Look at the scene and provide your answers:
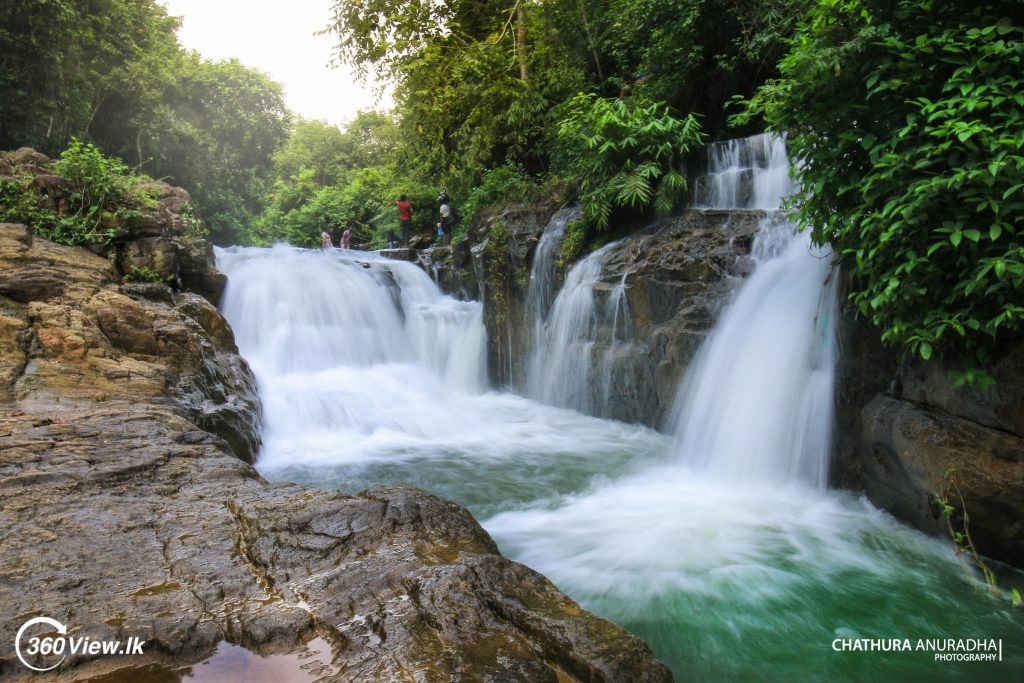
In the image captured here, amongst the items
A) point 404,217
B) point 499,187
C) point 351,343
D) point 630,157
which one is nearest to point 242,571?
point 630,157

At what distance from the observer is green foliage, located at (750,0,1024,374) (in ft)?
11.3

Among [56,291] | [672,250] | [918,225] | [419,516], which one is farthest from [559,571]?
[56,291]

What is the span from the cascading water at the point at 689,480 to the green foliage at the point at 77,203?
3200mm

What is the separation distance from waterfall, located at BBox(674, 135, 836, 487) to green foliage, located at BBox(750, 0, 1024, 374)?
117 cm

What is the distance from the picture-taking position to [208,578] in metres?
2.41

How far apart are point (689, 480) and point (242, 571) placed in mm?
4828

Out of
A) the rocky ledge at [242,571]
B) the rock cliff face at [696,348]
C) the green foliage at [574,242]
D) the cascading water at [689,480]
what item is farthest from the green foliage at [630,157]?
the rocky ledge at [242,571]

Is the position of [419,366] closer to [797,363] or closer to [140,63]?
[797,363]

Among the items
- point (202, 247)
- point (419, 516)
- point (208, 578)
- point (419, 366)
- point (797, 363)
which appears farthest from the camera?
point (419, 366)

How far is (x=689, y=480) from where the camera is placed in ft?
20.3

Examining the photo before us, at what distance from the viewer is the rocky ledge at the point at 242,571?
2010 millimetres

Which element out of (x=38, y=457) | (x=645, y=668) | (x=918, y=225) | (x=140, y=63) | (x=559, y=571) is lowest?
(x=559, y=571)

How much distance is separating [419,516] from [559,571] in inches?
62.9

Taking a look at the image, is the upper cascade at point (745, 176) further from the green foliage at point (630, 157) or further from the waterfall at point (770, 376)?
the waterfall at point (770, 376)
